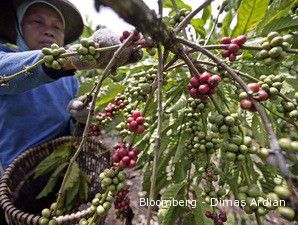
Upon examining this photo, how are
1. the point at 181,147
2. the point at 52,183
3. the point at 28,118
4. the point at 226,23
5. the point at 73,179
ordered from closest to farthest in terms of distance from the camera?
the point at 181,147 → the point at 226,23 → the point at 73,179 → the point at 52,183 → the point at 28,118

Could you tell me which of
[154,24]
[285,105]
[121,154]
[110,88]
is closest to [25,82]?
[110,88]

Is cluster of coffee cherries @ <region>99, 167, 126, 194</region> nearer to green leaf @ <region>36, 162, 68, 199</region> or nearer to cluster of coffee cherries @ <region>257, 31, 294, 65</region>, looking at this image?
cluster of coffee cherries @ <region>257, 31, 294, 65</region>

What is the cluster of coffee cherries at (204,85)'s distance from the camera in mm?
767

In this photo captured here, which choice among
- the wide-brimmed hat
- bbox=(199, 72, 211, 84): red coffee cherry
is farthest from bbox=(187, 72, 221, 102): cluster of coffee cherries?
the wide-brimmed hat

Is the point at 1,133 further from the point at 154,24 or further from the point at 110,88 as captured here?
the point at 154,24

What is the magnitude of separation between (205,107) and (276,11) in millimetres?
583

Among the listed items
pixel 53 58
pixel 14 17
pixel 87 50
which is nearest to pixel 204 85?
pixel 87 50

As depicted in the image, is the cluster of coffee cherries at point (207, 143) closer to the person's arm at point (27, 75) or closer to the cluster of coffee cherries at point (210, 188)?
the cluster of coffee cherries at point (210, 188)

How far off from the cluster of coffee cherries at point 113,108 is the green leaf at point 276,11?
806 mm

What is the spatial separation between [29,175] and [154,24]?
209 centimetres

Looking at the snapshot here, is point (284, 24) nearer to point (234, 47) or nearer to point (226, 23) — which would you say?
point (226, 23)

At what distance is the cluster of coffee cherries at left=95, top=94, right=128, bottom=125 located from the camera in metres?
1.50

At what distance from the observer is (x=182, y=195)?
1301 mm

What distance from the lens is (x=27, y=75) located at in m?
1.65
